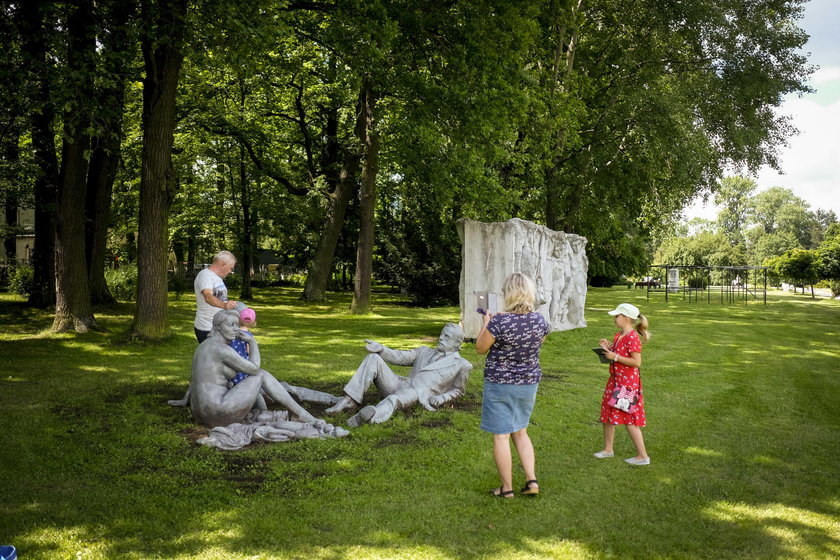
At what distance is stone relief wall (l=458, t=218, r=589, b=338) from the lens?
677 inches

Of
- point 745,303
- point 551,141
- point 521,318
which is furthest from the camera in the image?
point 745,303

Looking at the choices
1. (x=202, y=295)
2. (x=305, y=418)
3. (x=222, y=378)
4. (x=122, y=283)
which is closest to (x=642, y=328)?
(x=305, y=418)

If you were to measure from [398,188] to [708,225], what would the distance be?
288ft

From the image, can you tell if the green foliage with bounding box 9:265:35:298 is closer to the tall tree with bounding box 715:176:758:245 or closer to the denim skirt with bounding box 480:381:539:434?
the denim skirt with bounding box 480:381:539:434

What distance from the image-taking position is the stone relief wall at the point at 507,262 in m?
17.2

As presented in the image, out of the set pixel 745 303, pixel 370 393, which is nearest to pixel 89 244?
pixel 370 393

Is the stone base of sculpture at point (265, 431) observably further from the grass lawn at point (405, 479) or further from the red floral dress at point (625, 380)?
the red floral dress at point (625, 380)

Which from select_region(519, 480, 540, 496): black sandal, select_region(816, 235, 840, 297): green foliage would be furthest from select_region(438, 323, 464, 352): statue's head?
select_region(816, 235, 840, 297): green foliage

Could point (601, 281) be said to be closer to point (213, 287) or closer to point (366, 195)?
point (366, 195)

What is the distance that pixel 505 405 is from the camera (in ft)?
19.5

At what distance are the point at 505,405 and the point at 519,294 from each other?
3.27 feet

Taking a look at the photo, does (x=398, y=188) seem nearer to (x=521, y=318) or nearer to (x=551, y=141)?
(x=551, y=141)

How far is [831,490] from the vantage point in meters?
6.81

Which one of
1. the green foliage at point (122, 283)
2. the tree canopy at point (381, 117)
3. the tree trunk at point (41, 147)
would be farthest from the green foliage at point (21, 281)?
the tree trunk at point (41, 147)
